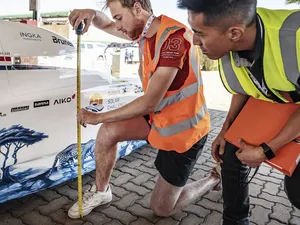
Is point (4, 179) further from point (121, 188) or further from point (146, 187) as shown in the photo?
point (146, 187)

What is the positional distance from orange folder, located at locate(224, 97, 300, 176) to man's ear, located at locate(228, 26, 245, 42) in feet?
1.42

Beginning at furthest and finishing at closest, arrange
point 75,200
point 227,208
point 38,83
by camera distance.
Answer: point 75,200 < point 38,83 < point 227,208

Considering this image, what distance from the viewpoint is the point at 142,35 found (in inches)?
77.4

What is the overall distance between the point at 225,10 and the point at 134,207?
1686mm

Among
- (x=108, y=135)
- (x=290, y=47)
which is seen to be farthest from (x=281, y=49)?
(x=108, y=135)

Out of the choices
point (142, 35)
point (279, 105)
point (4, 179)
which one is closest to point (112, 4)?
point (142, 35)

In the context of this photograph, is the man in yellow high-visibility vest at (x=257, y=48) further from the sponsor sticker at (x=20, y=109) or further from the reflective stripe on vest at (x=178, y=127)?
the sponsor sticker at (x=20, y=109)

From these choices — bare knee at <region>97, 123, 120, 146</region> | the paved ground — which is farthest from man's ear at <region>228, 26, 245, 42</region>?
the paved ground

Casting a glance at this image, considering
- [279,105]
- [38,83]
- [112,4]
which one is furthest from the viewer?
[38,83]

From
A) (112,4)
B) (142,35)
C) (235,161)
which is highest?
(112,4)

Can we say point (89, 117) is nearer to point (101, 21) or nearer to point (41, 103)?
point (41, 103)

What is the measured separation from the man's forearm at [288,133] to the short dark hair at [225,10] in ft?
1.54

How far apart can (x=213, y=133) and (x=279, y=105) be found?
123 inches

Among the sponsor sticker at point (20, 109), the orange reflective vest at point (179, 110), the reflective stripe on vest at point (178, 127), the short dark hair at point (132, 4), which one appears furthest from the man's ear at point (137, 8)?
the sponsor sticker at point (20, 109)
